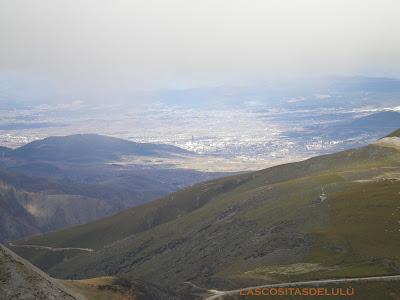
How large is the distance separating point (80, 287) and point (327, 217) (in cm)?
6821

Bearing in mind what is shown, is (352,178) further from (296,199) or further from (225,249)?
(225,249)

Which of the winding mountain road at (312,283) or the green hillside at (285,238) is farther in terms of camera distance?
the green hillside at (285,238)

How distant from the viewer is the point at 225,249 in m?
145

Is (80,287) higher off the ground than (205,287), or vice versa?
(80,287)

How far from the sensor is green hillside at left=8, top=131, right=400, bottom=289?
106250 millimetres

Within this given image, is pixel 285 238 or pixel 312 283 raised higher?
pixel 312 283

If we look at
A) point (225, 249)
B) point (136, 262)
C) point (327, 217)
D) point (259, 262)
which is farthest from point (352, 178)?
point (136, 262)

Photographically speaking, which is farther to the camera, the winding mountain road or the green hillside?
the green hillside

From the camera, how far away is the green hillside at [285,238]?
106 meters

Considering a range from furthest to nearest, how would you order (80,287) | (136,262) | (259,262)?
(136,262), (259,262), (80,287)

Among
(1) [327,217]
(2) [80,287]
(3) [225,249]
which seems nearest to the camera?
(2) [80,287]

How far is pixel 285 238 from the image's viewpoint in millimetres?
128625

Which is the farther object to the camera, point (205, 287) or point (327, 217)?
point (327, 217)

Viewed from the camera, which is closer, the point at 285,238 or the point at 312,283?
the point at 312,283
